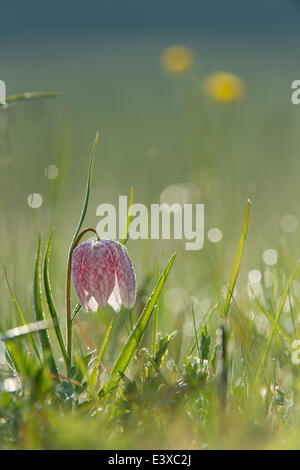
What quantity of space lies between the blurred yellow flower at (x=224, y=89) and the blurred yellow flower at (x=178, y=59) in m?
0.16

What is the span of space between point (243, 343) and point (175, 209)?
1.36m

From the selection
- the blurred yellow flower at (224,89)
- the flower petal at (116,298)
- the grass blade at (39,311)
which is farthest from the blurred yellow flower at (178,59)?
the grass blade at (39,311)

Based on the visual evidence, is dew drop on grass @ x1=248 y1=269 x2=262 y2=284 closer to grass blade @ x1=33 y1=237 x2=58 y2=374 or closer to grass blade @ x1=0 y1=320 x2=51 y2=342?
grass blade @ x1=33 y1=237 x2=58 y2=374

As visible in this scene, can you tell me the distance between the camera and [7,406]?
1119 mm

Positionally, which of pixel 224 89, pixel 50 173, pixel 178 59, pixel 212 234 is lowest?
pixel 212 234

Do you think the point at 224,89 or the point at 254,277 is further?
the point at 224,89

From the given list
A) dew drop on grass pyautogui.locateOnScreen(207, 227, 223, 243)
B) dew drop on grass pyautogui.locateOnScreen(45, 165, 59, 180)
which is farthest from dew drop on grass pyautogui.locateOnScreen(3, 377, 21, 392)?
dew drop on grass pyautogui.locateOnScreen(207, 227, 223, 243)

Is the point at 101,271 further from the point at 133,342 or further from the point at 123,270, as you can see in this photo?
the point at 133,342

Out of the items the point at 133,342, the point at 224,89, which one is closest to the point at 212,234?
the point at 133,342

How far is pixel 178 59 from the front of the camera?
12.6 feet

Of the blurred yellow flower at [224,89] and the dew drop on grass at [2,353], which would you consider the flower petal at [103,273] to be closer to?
the dew drop on grass at [2,353]

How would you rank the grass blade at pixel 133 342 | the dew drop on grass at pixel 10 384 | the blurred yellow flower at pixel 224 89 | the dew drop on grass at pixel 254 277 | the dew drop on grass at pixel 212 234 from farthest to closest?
1. the blurred yellow flower at pixel 224 89
2. the dew drop on grass at pixel 212 234
3. the dew drop on grass at pixel 254 277
4. the grass blade at pixel 133 342
5. the dew drop on grass at pixel 10 384

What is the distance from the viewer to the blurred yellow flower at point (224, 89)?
3.78 metres

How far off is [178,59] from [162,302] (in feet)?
7.82
